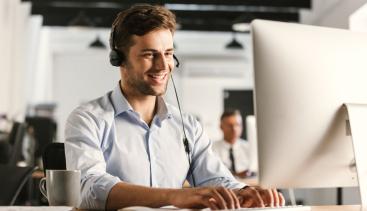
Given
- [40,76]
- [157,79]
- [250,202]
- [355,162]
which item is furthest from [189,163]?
[40,76]

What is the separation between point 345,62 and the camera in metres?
1.39

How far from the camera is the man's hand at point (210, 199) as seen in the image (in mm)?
1264

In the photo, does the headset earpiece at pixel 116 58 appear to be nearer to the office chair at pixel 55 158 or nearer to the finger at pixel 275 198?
the office chair at pixel 55 158

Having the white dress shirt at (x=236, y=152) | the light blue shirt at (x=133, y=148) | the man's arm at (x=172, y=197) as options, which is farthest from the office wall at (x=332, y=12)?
the man's arm at (x=172, y=197)

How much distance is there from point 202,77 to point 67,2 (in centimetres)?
446

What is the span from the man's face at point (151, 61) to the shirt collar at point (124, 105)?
0.06m

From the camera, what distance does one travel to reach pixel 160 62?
1.77 meters

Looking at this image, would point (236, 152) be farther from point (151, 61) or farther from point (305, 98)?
point (305, 98)

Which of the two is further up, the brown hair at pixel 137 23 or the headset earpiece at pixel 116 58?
the brown hair at pixel 137 23

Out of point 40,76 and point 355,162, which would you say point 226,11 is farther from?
point 355,162

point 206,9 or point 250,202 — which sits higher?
point 206,9

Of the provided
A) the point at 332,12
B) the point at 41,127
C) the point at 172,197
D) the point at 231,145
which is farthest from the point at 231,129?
the point at 172,197

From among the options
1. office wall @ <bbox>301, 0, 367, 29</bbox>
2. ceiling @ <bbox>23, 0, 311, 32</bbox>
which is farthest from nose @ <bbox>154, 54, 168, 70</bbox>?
ceiling @ <bbox>23, 0, 311, 32</bbox>

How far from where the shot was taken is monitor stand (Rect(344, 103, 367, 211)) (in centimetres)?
136
